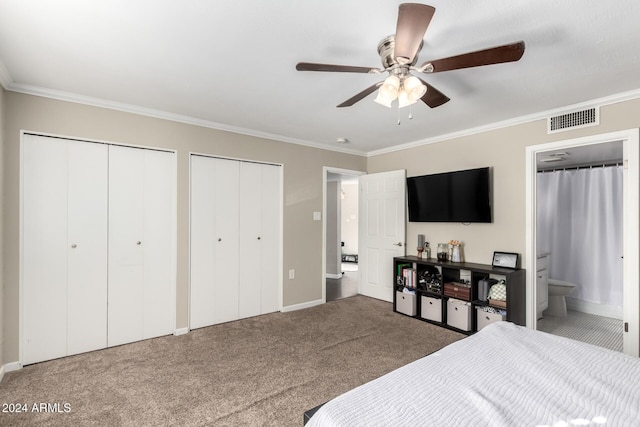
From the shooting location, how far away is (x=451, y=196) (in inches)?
154

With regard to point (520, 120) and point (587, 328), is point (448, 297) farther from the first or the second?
point (520, 120)

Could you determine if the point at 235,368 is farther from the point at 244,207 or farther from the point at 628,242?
the point at 628,242

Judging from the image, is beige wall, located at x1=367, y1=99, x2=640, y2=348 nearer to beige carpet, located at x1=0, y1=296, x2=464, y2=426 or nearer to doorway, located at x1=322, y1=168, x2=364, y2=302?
beige carpet, located at x1=0, y1=296, x2=464, y2=426

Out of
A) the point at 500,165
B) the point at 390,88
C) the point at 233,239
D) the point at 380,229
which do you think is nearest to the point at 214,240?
the point at 233,239

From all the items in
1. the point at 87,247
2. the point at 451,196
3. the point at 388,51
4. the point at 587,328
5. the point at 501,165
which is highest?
the point at 388,51

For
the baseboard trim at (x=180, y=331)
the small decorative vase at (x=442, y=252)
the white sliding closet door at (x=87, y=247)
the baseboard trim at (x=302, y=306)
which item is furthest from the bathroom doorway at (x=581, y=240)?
the white sliding closet door at (x=87, y=247)

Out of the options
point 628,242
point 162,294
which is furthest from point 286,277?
point 628,242

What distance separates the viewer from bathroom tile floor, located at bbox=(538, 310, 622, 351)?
11.0 feet

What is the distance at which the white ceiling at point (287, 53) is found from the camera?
166 centimetres

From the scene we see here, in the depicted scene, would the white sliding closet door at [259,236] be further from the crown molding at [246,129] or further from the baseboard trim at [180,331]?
the baseboard trim at [180,331]

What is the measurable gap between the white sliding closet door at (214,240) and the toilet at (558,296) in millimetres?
4152

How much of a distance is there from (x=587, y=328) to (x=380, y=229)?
109 inches

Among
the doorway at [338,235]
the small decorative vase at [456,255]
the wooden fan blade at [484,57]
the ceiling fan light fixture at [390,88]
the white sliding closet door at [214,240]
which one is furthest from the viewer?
the doorway at [338,235]

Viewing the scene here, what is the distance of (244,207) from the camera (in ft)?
12.8
